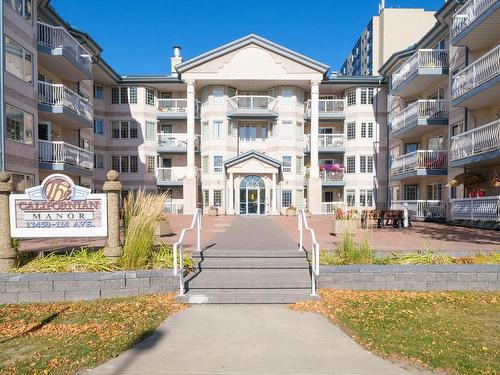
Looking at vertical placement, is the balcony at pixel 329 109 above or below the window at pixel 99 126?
above

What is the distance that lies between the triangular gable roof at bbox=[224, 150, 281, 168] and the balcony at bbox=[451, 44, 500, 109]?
14609 millimetres

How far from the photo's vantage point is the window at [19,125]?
1522cm

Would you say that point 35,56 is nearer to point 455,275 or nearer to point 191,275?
point 191,275

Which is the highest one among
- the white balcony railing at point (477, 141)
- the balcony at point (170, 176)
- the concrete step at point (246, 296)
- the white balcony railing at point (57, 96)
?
the white balcony railing at point (57, 96)

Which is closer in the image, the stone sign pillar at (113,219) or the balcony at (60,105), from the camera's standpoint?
the stone sign pillar at (113,219)

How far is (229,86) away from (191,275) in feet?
82.7

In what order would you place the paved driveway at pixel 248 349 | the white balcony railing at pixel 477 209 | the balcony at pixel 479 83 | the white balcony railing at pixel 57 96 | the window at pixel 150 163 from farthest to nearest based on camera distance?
the window at pixel 150 163
the white balcony railing at pixel 57 96
the white balcony railing at pixel 477 209
the balcony at pixel 479 83
the paved driveway at pixel 248 349

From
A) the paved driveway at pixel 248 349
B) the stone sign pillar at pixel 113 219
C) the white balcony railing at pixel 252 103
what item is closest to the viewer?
the paved driveway at pixel 248 349

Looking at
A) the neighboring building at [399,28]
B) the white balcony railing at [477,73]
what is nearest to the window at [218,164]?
the white balcony railing at [477,73]

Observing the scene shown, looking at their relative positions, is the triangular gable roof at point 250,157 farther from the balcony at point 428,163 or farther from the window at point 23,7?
the window at point 23,7

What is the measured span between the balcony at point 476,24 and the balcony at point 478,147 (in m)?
5.13

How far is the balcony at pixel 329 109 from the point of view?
3034 centimetres

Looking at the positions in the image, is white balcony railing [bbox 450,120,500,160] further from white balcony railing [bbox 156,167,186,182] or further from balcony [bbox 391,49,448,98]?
white balcony railing [bbox 156,167,186,182]

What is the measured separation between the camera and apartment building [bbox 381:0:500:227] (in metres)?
15.8
